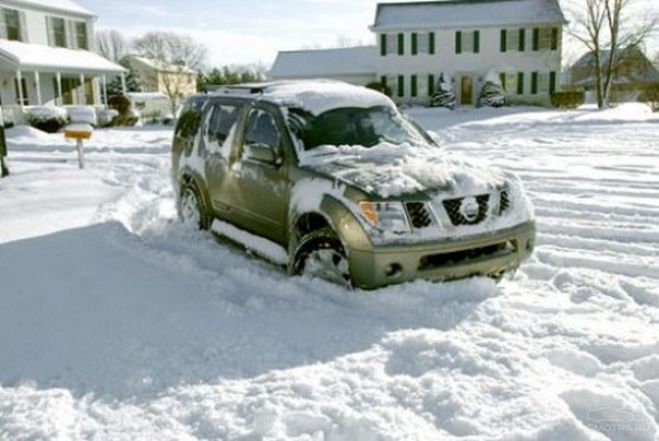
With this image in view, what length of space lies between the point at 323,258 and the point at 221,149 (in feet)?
7.52

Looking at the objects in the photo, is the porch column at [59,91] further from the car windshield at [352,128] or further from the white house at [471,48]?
the car windshield at [352,128]

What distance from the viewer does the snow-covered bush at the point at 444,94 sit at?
38156mm

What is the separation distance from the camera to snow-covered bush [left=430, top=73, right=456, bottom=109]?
3816 centimetres

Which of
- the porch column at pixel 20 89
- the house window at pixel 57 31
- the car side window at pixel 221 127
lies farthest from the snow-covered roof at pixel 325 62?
the car side window at pixel 221 127

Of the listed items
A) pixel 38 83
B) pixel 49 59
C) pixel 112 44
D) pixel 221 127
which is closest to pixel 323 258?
pixel 221 127

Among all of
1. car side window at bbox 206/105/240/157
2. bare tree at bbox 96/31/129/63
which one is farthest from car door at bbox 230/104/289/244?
bare tree at bbox 96/31/129/63

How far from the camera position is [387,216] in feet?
15.3

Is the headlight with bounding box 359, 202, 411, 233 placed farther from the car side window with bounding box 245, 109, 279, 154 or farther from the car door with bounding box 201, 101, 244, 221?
the car door with bounding box 201, 101, 244, 221

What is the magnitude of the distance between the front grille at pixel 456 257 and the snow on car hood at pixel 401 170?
49 cm

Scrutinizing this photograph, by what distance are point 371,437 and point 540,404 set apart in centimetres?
98

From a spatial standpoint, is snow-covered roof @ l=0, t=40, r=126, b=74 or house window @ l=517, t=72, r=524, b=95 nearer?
snow-covered roof @ l=0, t=40, r=126, b=74

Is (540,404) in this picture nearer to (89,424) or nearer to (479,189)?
(479,189)

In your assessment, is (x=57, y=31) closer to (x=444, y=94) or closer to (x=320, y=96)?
(x=444, y=94)

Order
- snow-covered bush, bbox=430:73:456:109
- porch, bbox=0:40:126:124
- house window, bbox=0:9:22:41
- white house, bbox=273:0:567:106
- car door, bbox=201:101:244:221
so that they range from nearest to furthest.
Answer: car door, bbox=201:101:244:221 < porch, bbox=0:40:126:124 < house window, bbox=0:9:22:41 < snow-covered bush, bbox=430:73:456:109 < white house, bbox=273:0:567:106
